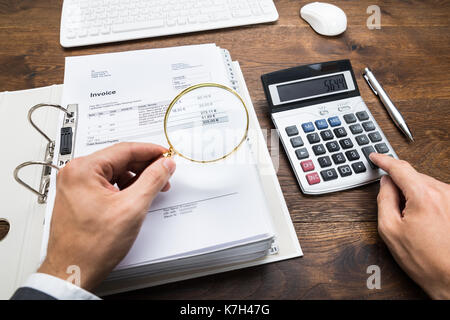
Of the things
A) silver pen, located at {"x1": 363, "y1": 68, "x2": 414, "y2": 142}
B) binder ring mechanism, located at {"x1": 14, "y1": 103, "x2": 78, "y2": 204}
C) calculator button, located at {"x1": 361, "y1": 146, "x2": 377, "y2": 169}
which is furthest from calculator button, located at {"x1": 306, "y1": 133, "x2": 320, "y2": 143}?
binder ring mechanism, located at {"x1": 14, "y1": 103, "x2": 78, "y2": 204}

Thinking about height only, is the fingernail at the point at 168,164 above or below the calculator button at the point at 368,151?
above

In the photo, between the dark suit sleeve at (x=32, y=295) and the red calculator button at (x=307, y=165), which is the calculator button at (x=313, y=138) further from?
the dark suit sleeve at (x=32, y=295)

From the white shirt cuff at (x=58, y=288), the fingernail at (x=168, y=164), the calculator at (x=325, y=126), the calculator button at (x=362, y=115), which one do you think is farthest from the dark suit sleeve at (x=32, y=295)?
the calculator button at (x=362, y=115)

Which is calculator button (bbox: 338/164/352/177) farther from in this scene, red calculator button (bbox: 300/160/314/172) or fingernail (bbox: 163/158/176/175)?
fingernail (bbox: 163/158/176/175)

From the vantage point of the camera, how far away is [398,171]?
555 mm

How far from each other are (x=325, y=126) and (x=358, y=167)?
12cm

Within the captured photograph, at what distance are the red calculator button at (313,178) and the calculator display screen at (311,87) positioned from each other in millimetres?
189

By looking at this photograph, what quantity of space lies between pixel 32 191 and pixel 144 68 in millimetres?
357

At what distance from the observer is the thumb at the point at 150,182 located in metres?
Result: 0.44

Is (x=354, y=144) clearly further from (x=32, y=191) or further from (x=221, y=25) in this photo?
(x=32, y=191)

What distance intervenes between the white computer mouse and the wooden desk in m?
0.03

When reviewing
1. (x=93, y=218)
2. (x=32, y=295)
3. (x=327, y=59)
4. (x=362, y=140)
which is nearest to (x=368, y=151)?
(x=362, y=140)

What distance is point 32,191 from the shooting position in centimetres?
56
